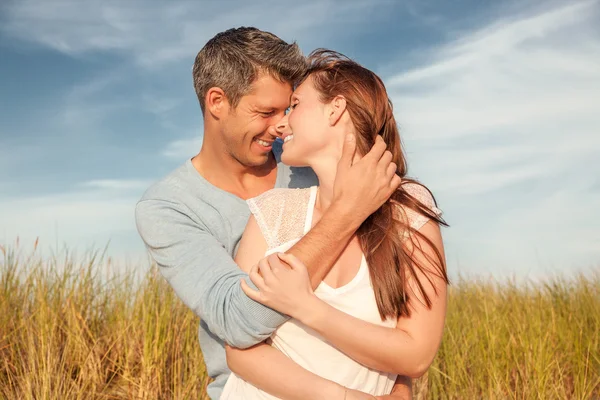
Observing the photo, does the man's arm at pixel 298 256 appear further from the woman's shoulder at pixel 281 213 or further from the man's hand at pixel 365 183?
the woman's shoulder at pixel 281 213

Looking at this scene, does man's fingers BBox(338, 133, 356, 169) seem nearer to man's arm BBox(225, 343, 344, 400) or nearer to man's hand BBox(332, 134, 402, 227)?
man's hand BBox(332, 134, 402, 227)

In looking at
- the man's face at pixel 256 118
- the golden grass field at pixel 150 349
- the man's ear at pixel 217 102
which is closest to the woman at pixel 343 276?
the man's face at pixel 256 118

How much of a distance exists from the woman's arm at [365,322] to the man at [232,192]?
0.28 feet

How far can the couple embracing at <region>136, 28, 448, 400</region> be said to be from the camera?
2.24m

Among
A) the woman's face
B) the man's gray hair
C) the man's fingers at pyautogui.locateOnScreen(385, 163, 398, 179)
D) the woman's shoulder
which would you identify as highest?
the man's gray hair

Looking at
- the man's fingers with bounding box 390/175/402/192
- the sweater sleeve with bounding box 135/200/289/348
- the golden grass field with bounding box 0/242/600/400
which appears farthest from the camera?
the golden grass field with bounding box 0/242/600/400

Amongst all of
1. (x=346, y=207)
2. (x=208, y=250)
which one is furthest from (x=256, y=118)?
(x=346, y=207)

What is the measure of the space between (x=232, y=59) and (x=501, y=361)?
3240 mm

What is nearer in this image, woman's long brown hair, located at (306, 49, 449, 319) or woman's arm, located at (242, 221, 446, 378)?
woman's arm, located at (242, 221, 446, 378)

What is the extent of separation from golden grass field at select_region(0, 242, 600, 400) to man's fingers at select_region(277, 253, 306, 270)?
273 centimetres

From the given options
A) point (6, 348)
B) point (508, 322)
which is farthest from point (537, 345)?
point (6, 348)

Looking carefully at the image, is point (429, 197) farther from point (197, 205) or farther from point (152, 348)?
point (152, 348)

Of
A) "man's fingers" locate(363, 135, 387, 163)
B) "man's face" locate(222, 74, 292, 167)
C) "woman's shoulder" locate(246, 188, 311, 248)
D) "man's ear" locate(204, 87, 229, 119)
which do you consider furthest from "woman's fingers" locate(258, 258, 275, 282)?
"man's ear" locate(204, 87, 229, 119)

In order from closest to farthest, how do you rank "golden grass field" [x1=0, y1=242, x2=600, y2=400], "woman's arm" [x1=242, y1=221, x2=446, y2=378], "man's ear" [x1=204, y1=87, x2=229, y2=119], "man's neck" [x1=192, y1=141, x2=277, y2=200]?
"woman's arm" [x1=242, y1=221, x2=446, y2=378] < "man's neck" [x1=192, y1=141, x2=277, y2=200] < "man's ear" [x1=204, y1=87, x2=229, y2=119] < "golden grass field" [x1=0, y1=242, x2=600, y2=400]
